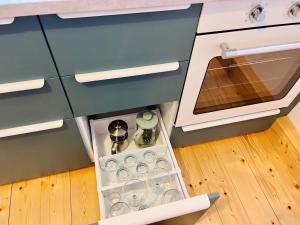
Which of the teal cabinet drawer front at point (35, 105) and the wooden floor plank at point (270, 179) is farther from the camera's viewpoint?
the wooden floor plank at point (270, 179)

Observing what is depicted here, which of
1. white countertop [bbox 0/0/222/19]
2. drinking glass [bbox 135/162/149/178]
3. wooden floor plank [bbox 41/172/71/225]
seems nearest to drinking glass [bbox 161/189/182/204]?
drinking glass [bbox 135/162/149/178]

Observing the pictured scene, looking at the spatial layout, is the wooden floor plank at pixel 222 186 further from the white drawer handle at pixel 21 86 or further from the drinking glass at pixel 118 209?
the white drawer handle at pixel 21 86

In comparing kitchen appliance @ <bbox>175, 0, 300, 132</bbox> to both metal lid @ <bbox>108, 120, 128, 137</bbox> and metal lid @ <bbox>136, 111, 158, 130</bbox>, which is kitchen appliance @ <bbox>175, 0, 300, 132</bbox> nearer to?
metal lid @ <bbox>136, 111, 158, 130</bbox>

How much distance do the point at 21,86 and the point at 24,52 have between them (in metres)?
0.11

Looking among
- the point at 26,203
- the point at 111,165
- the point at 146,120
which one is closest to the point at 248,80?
the point at 146,120

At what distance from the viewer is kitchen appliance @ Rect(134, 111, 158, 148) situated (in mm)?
1050

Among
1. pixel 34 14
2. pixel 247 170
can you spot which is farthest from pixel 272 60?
pixel 34 14

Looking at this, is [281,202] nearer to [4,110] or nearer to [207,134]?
[207,134]

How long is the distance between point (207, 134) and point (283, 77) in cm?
44

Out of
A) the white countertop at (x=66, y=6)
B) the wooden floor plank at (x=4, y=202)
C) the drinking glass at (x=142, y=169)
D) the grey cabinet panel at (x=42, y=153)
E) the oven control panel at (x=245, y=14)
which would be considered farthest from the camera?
the wooden floor plank at (x=4, y=202)

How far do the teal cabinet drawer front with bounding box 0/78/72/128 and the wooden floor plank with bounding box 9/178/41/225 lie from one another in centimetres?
50

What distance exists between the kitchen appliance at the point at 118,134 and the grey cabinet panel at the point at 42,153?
0.13m

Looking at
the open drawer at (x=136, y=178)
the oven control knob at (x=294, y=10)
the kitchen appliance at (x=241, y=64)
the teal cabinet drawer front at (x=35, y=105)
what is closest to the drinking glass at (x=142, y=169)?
the open drawer at (x=136, y=178)

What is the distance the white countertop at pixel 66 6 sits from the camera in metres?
0.52
